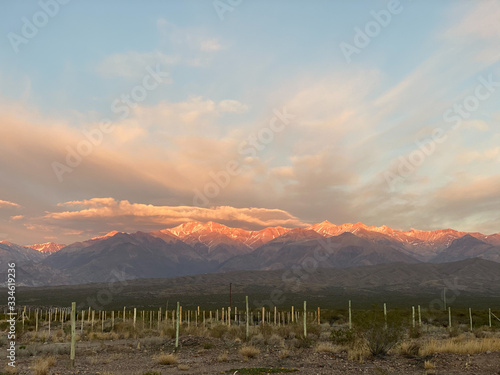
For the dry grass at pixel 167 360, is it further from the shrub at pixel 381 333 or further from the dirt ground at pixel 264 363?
the shrub at pixel 381 333

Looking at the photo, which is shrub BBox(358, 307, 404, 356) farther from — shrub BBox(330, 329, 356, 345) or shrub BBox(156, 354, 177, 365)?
shrub BBox(156, 354, 177, 365)

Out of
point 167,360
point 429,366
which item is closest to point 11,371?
point 167,360

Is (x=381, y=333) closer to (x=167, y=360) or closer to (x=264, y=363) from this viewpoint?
(x=264, y=363)

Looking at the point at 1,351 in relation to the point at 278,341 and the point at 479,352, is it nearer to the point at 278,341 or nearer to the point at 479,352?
the point at 278,341

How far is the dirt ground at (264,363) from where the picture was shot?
14484mm

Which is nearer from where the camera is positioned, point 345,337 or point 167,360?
point 167,360

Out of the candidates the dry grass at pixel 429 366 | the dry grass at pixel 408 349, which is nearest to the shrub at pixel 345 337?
the dry grass at pixel 408 349

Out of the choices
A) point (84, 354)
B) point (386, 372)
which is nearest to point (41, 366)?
point (84, 354)

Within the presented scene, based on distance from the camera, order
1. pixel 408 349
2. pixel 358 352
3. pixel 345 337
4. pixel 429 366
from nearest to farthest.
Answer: pixel 429 366, pixel 358 352, pixel 408 349, pixel 345 337

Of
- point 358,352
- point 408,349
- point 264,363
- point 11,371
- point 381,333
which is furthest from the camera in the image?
point 408,349

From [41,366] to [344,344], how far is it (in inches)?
532

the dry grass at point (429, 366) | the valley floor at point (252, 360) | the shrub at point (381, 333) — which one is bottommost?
the valley floor at point (252, 360)

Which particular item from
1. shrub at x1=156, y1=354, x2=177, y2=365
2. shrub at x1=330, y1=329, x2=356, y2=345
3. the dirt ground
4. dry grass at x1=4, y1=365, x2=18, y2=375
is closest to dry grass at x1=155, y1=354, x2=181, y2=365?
shrub at x1=156, y1=354, x2=177, y2=365

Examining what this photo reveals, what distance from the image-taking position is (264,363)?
1702 cm
